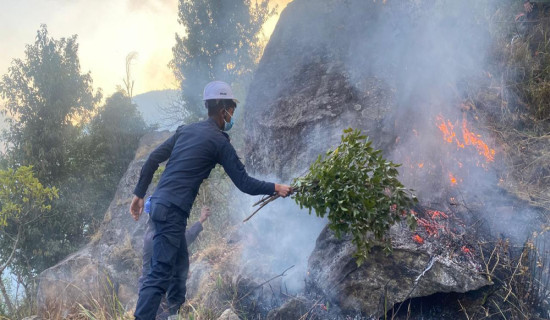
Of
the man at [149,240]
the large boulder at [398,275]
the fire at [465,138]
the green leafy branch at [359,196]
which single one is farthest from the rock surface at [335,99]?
the man at [149,240]

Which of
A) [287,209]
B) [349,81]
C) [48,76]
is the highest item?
[48,76]

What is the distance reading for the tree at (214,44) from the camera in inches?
730

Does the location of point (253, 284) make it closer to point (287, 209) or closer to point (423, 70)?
point (287, 209)

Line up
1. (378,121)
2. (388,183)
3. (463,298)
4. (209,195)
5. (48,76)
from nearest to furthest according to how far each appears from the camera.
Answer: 1. (388,183)
2. (463,298)
3. (378,121)
4. (209,195)
5. (48,76)

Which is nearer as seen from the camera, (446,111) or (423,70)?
(446,111)

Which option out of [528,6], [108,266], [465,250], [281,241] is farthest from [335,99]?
[108,266]

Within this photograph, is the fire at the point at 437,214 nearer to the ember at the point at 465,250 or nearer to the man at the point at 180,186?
the ember at the point at 465,250

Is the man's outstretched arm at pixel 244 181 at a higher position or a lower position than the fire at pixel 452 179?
higher

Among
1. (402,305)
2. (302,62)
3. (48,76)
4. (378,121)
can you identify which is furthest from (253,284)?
(48,76)

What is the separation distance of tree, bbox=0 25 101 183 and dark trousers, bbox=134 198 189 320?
13.5 m

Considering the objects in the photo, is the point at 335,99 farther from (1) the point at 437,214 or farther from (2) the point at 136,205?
(2) the point at 136,205

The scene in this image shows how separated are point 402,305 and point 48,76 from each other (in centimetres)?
1613

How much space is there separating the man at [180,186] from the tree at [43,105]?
13.3 metres

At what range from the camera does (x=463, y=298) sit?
4078 mm
